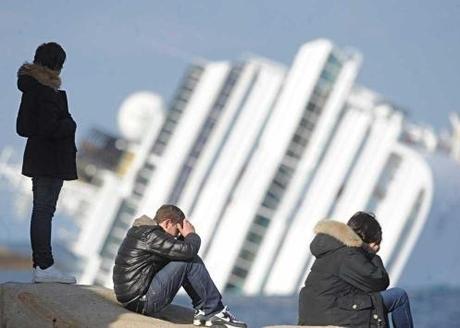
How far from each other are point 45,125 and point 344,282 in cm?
187

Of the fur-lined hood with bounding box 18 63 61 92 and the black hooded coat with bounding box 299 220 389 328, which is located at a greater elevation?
the fur-lined hood with bounding box 18 63 61 92

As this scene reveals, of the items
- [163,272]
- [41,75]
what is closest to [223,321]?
[163,272]

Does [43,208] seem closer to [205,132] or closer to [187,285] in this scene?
[187,285]

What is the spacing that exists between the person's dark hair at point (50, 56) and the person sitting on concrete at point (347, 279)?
1.74 meters

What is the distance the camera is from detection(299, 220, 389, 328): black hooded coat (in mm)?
6824

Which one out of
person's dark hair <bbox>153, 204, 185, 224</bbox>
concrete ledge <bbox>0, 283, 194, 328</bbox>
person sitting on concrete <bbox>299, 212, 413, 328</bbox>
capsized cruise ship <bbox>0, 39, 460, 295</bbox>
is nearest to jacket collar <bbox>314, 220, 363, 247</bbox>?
person sitting on concrete <bbox>299, 212, 413, 328</bbox>

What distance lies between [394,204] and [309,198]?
6.40 feet

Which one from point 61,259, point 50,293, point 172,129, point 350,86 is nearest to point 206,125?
point 172,129

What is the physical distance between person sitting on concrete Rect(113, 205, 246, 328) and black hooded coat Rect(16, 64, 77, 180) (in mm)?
589

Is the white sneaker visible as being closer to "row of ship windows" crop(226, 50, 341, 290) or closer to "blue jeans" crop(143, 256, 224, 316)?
"blue jeans" crop(143, 256, 224, 316)

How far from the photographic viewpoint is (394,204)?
97.8 ft

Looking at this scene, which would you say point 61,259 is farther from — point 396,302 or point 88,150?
point 396,302

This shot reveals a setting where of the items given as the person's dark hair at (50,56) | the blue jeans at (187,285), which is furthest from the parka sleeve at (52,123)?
the blue jeans at (187,285)

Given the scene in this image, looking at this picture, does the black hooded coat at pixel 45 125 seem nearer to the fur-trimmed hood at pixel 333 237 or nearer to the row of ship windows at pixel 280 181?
the fur-trimmed hood at pixel 333 237
